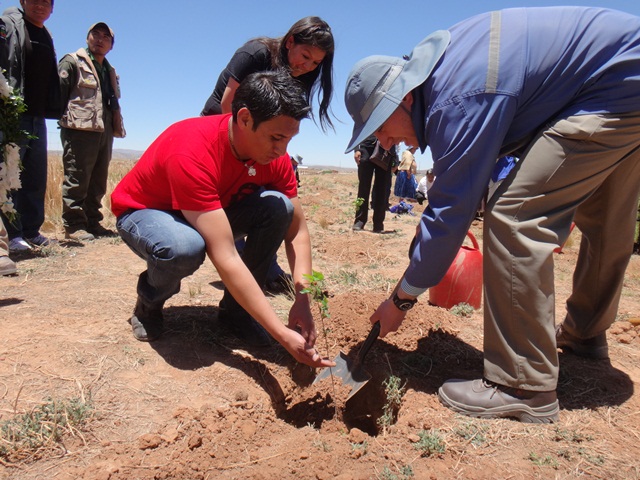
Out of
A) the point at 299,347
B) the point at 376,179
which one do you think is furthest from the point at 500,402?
the point at 376,179

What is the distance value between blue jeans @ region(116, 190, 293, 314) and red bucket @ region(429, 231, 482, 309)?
1334mm

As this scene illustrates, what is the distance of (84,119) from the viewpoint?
485cm

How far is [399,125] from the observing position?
205 centimetres

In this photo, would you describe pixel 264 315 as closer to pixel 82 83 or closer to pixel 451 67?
pixel 451 67

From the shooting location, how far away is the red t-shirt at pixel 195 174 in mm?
2221

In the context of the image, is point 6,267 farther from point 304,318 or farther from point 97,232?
point 304,318

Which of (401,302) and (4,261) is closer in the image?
(401,302)

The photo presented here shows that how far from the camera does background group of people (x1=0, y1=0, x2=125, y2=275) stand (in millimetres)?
4172

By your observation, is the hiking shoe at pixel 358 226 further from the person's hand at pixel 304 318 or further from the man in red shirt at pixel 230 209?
the person's hand at pixel 304 318

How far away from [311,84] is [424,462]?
236 cm

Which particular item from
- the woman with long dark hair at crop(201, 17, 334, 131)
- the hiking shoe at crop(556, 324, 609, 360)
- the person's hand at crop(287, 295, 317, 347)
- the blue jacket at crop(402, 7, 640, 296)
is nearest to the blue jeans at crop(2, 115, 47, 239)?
the woman with long dark hair at crop(201, 17, 334, 131)

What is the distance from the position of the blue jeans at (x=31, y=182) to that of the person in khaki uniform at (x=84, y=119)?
42cm

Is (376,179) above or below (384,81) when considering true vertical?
below

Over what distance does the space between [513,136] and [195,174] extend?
1.28m
